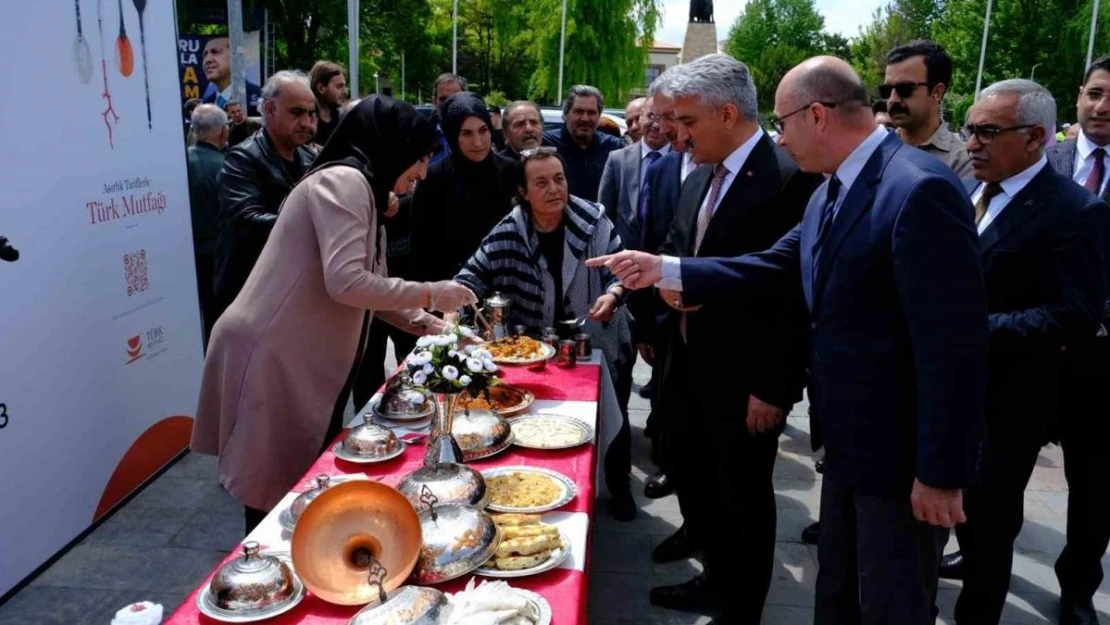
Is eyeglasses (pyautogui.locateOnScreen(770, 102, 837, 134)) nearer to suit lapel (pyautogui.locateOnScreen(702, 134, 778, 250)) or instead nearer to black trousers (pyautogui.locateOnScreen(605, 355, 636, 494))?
suit lapel (pyautogui.locateOnScreen(702, 134, 778, 250))

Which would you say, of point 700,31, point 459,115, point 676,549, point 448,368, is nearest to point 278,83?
point 459,115

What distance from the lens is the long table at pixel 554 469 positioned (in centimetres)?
163

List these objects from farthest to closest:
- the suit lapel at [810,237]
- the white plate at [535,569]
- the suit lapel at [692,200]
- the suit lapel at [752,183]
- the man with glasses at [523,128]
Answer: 1. the man with glasses at [523,128]
2. the suit lapel at [692,200]
3. the suit lapel at [752,183]
4. the suit lapel at [810,237]
5. the white plate at [535,569]

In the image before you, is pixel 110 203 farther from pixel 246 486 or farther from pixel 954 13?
pixel 954 13

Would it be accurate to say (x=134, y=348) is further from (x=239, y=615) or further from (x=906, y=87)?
(x=906, y=87)

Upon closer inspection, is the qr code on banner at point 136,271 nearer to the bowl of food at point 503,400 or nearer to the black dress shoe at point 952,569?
the bowl of food at point 503,400

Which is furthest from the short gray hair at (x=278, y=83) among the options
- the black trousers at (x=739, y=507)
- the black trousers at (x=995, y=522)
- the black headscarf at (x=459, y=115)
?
the black trousers at (x=995, y=522)

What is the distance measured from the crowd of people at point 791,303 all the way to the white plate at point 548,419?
51cm

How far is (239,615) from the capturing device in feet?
5.17

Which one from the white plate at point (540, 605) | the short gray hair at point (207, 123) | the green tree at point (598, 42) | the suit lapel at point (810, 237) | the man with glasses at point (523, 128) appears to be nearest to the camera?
the white plate at point (540, 605)

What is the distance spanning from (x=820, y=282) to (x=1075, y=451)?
5.94 feet

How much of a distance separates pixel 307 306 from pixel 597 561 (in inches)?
70.8

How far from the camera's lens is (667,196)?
3.93m

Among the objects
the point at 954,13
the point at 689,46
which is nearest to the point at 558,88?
the point at 954,13
